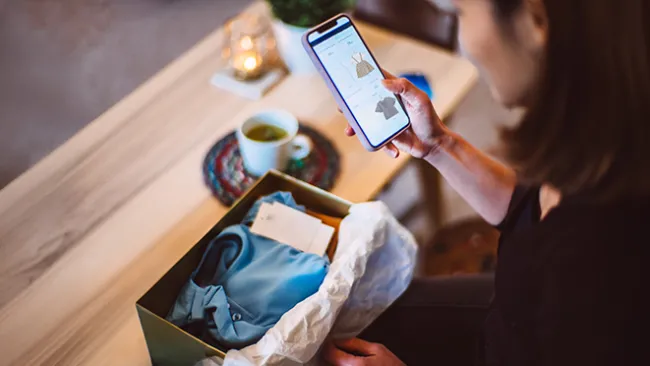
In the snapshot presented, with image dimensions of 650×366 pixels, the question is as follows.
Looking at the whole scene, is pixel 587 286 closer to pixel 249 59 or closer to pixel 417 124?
pixel 417 124

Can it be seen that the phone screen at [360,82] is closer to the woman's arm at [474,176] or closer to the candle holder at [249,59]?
the woman's arm at [474,176]

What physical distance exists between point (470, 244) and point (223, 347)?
716mm

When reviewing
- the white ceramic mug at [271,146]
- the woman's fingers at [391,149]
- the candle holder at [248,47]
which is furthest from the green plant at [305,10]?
the woman's fingers at [391,149]

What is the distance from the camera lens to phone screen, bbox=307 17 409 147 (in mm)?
978

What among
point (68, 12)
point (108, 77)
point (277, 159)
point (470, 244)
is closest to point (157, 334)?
point (277, 159)

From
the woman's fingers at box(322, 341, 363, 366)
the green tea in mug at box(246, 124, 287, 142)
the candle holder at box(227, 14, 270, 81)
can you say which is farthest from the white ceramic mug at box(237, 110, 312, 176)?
the woman's fingers at box(322, 341, 363, 366)

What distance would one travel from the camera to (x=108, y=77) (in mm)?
2143

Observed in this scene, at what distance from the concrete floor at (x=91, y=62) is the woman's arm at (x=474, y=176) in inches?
30.3

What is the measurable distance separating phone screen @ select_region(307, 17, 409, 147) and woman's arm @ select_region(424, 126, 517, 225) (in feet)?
0.25

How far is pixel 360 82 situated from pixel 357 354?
40cm

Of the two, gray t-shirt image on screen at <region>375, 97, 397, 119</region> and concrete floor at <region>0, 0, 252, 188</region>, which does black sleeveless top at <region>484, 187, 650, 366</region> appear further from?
concrete floor at <region>0, 0, 252, 188</region>

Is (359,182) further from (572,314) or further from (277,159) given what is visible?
(572,314)

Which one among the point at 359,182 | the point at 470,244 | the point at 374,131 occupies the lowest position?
the point at 470,244

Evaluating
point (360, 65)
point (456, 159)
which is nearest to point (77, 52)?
point (360, 65)
